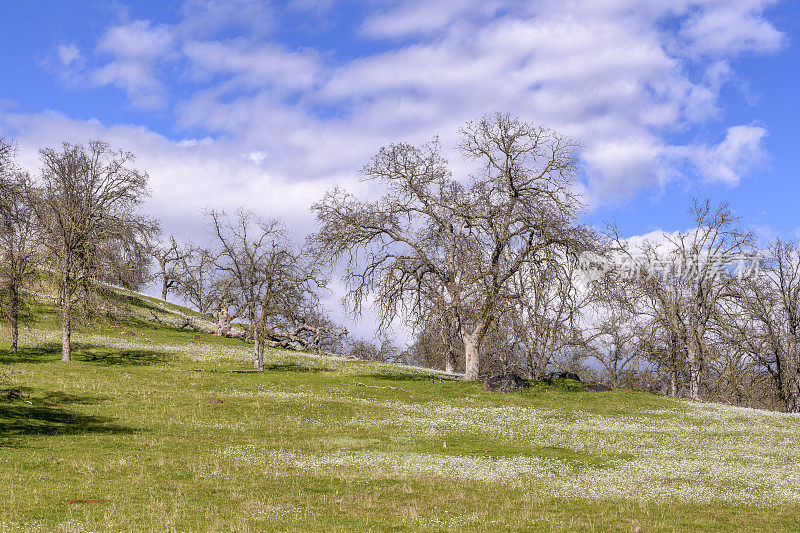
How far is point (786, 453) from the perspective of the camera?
27.2m

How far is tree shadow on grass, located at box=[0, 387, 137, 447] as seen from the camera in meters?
22.3

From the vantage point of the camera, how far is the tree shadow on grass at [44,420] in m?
22.3

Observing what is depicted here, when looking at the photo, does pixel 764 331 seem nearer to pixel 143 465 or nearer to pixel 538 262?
pixel 538 262

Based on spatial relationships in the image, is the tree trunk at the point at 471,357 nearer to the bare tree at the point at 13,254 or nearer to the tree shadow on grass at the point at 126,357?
the tree shadow on grass at the point at 126,357

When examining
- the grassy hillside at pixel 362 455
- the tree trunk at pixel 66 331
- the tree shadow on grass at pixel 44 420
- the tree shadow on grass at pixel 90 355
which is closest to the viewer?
the grassy hillside at pixel 362 455

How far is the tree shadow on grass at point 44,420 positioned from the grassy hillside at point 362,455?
0.38ft

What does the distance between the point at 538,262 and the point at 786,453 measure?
18354 millimetres

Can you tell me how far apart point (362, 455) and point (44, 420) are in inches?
537

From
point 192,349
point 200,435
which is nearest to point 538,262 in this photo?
point 200,435

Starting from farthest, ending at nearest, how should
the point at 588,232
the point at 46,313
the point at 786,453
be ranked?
1. the point at 46,313
2. the point at 588,232
3. the point at 786,453

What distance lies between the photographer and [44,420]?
80.9 ft

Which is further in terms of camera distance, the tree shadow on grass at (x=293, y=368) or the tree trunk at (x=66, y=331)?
the tree shadow on grass at (x=293, y=368)

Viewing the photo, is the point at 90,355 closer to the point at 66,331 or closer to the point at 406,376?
the point at 66,331

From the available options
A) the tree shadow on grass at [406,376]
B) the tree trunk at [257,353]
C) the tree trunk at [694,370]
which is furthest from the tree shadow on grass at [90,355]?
the tree trunk at [694,370]
